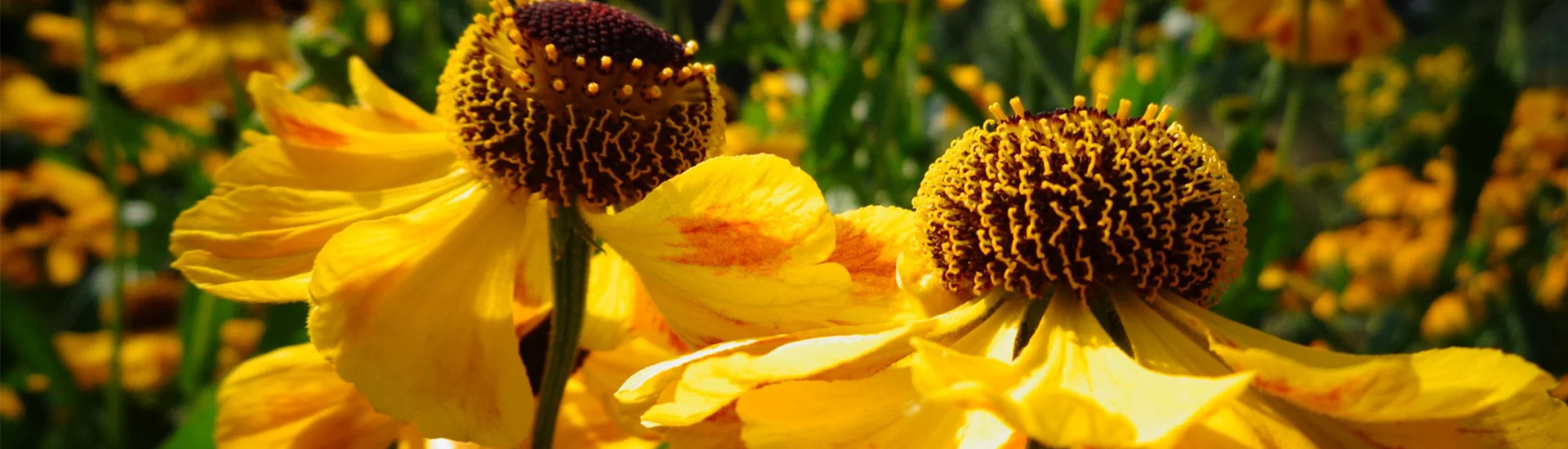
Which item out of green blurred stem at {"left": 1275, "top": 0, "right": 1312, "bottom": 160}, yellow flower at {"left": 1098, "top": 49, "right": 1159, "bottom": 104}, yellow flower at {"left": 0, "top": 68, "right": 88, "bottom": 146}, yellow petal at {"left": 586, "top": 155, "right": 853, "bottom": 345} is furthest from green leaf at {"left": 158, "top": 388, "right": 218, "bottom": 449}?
yellow flower at {"left": 0, "top": 68, "right": 88, "bottom": 146}

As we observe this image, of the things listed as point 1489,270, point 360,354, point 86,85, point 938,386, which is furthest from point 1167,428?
point 1489,270

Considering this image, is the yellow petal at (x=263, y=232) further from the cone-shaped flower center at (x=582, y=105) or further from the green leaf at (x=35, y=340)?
the green leaf at (x=35, y=340)

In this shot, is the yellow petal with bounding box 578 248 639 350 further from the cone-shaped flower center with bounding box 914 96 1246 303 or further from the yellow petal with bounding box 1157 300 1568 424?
the yellow petal with bounding box 1157 300 1568 424

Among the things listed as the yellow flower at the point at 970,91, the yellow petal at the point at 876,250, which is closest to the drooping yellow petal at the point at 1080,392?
the yellow petal at the point at 876,250

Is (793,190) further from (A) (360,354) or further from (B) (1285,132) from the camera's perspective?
(B) (1285,132)

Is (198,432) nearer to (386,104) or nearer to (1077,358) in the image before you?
(386,104)

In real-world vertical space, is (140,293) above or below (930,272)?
below
